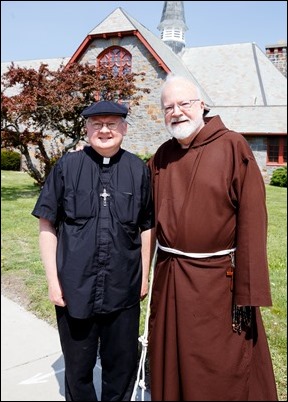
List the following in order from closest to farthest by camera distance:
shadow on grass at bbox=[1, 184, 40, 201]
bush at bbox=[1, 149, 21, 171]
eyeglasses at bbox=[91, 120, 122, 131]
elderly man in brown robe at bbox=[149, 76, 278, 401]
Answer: elderly man in brown robe at bbox=[149, 76, 278, 401] → eyeglasses at bbox=[91, 120, 122, 131] → shadow on grass at bbox=[1, 184, 40, 201] → bush at bbox=[1, 149, 21, 171]

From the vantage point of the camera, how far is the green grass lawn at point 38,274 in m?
3.42

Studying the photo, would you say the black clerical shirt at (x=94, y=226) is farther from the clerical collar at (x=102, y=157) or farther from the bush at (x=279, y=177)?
the bush at (x=279, y=177)

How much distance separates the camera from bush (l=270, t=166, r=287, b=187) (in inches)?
664

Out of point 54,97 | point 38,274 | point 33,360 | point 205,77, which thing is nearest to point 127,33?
point 205,77

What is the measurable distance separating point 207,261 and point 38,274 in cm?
306

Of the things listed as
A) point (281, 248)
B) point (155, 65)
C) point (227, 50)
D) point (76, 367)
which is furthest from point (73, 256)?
point (227, 50)

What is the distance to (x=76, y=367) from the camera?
234cm

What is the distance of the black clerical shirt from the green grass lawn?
139cm

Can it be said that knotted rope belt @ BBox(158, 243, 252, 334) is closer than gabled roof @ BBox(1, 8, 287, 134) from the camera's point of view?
Yes

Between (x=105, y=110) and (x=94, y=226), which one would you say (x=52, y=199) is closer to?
(x=94, y=226)

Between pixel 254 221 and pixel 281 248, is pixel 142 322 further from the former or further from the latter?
Answer: pixel 281 248

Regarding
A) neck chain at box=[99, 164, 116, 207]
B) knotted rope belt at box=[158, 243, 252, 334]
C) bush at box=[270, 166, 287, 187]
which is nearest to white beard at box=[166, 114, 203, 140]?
neck chain at box=[99, 164, 116, 207]

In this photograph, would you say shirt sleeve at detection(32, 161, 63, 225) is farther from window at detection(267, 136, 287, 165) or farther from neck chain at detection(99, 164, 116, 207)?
window at detection(267, 136, 287, 165)

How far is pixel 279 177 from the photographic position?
17016 millimetres
